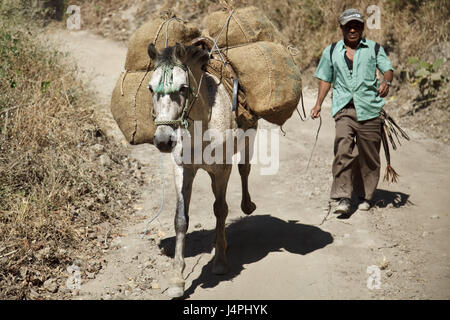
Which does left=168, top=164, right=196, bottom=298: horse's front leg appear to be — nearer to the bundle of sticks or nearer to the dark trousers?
the dark trousers

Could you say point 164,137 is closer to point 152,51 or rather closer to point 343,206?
point 152,51

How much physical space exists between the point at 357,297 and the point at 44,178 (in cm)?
357

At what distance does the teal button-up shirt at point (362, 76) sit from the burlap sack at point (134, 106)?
2260 millimetres

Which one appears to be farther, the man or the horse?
the man

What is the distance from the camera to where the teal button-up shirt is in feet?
18.2

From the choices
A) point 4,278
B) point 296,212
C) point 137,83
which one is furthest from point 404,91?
point 4,278

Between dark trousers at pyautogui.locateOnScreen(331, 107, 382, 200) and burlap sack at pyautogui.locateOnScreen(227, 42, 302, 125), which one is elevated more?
burlap sack at pyautogui.locateOnScreen(227, 42, 302, 125)

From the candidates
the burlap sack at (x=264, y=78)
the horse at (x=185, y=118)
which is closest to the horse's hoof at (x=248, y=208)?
the horse at (x=185, y=118)

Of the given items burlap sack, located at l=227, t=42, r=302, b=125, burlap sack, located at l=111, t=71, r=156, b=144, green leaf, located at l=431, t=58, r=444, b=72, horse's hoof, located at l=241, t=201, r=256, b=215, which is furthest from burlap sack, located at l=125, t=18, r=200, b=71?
green leaf, located at l=431, t=58, r=444, b=72

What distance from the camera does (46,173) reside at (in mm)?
5633

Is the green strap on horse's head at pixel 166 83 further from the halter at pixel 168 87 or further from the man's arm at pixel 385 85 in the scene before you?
the man's arm at pixel 385 85

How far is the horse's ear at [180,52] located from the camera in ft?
11.8

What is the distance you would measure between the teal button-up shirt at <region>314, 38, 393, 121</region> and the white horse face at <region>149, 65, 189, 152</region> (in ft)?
8.63

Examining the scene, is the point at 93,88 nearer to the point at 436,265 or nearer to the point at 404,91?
the point at 404,91
